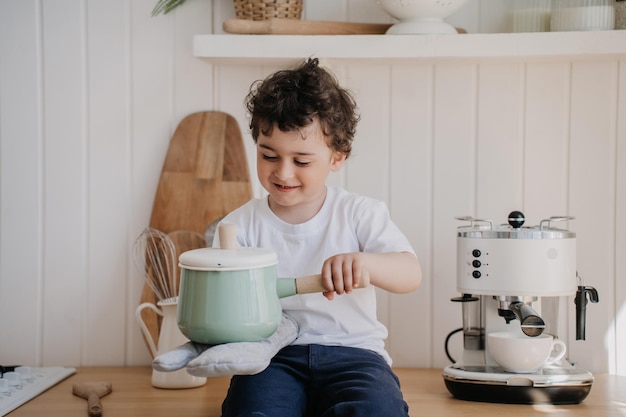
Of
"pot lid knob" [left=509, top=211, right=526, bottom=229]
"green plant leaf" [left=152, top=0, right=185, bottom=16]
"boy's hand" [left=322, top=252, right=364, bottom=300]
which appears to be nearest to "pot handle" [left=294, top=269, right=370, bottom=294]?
"boy's hand" [left=322, top=252, right=364, bottom=300]

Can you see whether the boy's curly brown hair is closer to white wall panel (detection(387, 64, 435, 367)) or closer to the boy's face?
the boy's face

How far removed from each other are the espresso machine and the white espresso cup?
0.05 feet

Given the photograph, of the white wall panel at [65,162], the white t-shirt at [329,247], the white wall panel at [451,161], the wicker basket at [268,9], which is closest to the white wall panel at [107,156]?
the white wall panel at [65,162]

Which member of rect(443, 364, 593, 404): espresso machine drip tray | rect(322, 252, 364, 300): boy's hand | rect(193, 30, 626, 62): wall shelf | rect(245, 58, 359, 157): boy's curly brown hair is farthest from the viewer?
rect(193, 30, 626, 62): wall shelf

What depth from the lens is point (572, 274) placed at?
141 cm

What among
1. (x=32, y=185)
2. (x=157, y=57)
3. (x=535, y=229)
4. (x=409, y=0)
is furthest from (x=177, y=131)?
(x=535, y=229)

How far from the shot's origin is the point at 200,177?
5.53 ft

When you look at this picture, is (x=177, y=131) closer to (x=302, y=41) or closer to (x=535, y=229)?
(x=302, y=41)

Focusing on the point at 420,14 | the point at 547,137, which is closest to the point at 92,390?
the point at 420,14

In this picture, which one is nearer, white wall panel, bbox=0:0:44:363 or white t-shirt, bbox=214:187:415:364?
white t-shirt, bbox=214:187:415:364

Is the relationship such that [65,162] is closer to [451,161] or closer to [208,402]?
[208,402]

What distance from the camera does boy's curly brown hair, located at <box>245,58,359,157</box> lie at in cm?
122

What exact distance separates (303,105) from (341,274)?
29cm

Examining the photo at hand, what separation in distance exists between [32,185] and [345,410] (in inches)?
36.8
